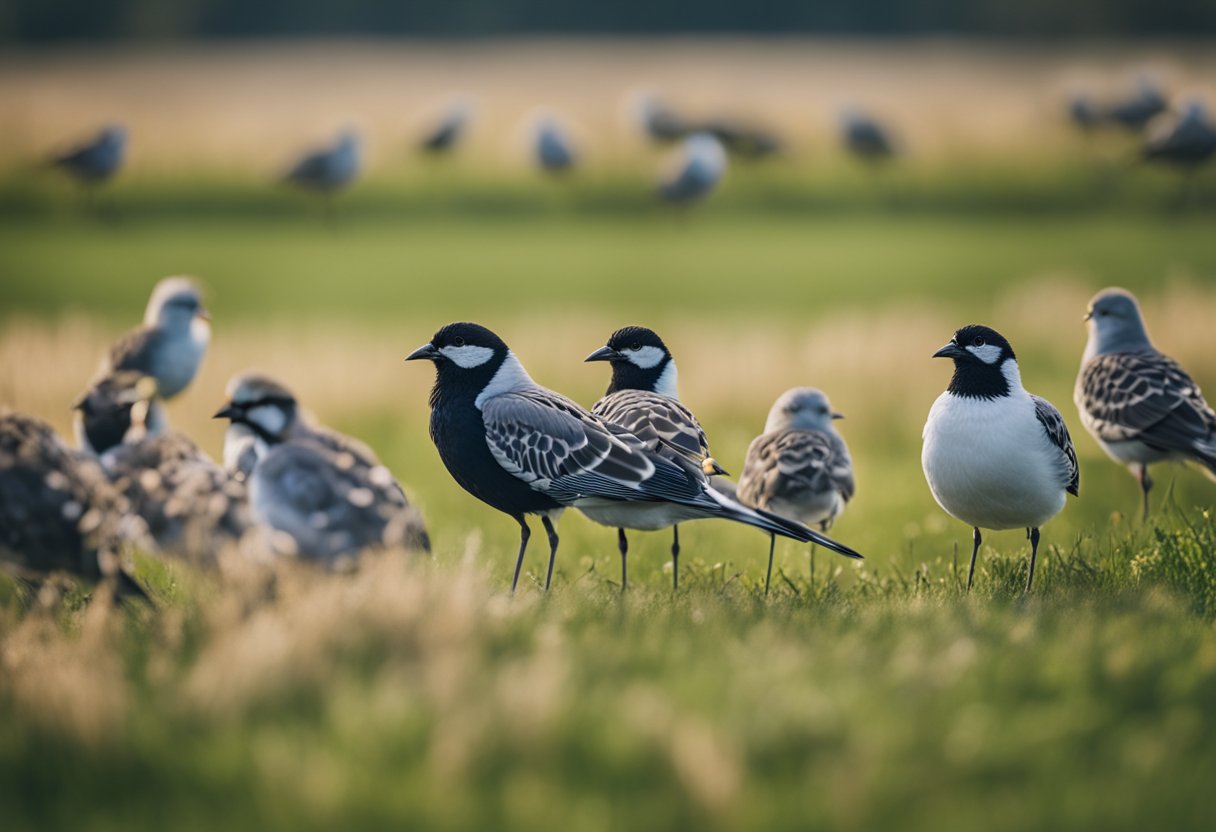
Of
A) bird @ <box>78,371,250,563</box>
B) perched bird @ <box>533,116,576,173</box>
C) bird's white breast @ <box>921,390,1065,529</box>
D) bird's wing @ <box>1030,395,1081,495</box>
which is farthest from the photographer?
perched bird @ <box>533,116,576,173</box>

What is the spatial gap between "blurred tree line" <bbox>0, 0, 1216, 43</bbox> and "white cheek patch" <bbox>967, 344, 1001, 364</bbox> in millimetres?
62809

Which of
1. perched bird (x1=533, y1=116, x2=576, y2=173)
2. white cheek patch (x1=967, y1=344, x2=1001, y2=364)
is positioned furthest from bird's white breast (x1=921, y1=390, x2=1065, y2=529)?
perched bird (x1=533, y1=116, x2=576, y2=173)

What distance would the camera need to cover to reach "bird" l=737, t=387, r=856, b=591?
9125 millimetres

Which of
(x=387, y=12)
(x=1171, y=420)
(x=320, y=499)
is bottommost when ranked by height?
(x=320, y=499)

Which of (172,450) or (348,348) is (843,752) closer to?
(172,450)

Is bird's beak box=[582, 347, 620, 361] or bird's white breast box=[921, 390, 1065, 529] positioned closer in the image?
bird's white breast box=[921, 390, 1065, 529]

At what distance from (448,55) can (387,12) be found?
23.5 ft

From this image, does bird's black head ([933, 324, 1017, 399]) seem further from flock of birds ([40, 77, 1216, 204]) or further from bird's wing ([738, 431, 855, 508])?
flock of birds ([40, 77, 1216, 204])

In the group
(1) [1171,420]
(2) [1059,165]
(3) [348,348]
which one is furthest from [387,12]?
(1) [1171,420]

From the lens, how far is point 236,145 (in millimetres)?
40000

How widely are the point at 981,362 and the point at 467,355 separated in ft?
10.1

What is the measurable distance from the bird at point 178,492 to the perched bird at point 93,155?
22857 millimetres

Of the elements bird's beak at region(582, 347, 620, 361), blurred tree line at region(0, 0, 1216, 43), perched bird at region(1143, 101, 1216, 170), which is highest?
blurred tree line at region(0, 0, 1216, 43)

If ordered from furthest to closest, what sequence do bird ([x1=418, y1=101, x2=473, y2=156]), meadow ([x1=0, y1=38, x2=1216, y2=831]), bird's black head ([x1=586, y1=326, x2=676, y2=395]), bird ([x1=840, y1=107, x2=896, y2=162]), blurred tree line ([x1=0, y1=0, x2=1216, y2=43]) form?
1. blurred tree line ([x1=0, y1=0, x2=1216, y2=43])
2. bird ([x1=418, y1=101, x2=473, y2=156])
3. bird ([x1=840, y1=107, x2=896, y2=162])
4. bird's black head ([x1=586, y1=326, x2=676, y2=395])
5. meadow ([x1=0, y1=38, x2=1216, y2=831])
